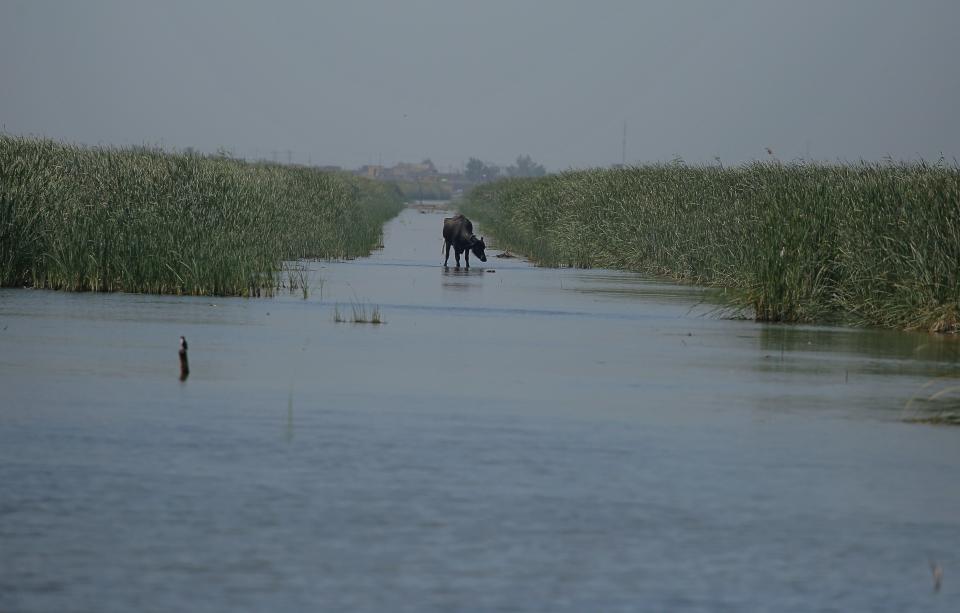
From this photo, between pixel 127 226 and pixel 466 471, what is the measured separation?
1535 cm

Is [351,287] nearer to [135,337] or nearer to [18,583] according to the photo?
[135,337]

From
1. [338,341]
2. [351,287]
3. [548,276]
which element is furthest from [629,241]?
[338,341]

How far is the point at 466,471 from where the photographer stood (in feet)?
34.2

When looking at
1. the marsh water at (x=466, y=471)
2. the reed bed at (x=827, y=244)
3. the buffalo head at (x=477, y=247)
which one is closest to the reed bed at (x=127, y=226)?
the marsh water at (x=466, y=471)

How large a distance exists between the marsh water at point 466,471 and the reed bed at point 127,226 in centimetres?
427

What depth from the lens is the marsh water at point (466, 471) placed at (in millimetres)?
7734

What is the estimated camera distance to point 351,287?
28.1 meters

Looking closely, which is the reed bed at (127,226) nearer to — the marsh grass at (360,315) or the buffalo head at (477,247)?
the marsh grass at (360,315)

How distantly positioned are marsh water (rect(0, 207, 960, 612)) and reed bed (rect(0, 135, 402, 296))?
4.27 m

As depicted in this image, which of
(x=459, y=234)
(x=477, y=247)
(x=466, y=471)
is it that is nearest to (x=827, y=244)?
(x=466, y=471)

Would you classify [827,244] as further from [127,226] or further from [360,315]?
[127,226]

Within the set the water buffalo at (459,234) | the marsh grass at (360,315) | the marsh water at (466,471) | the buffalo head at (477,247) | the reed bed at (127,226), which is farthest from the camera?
the buffalo head at (477,247)

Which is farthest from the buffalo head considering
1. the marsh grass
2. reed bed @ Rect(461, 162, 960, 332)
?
the marsh grass

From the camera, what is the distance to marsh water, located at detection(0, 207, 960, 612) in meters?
7.73
